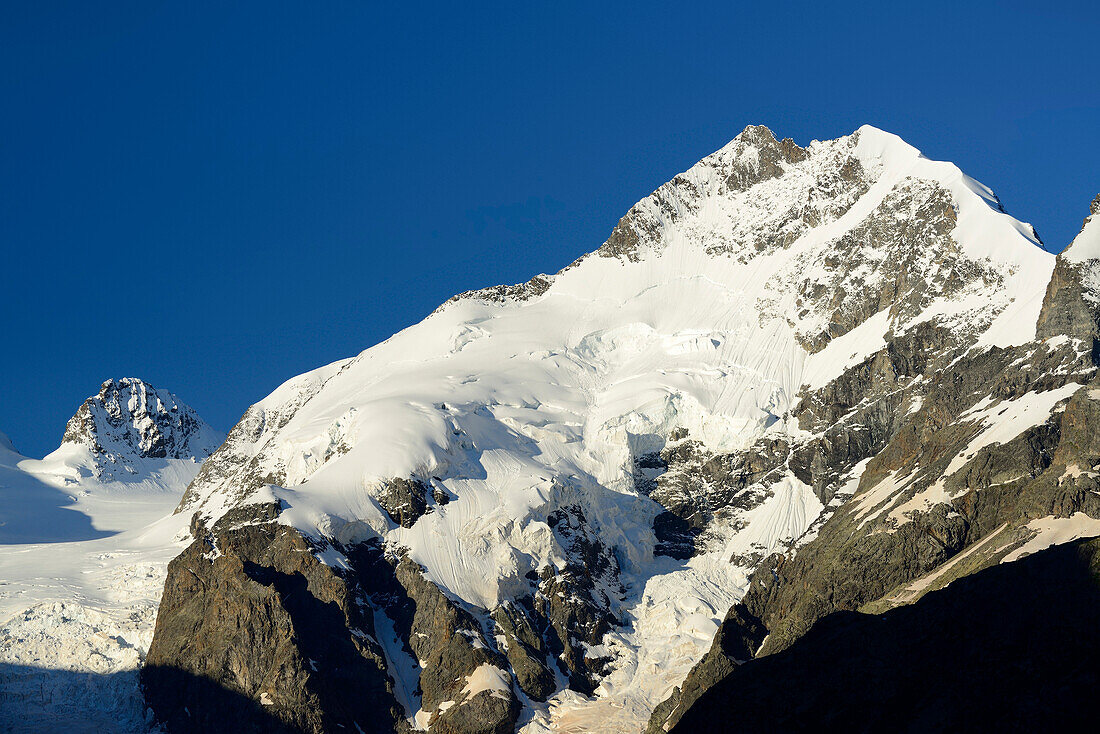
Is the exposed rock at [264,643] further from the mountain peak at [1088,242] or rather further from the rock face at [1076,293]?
the mountain peak at [1088,242]

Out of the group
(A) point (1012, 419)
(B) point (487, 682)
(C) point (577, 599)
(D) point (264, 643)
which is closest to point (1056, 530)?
(A) point (1012, 419)

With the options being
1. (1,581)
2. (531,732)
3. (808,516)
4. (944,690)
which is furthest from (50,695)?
(944,690)

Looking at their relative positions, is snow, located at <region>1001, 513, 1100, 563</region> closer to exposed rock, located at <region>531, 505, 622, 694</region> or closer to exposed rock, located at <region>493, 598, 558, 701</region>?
exposed rock, located at <region>531, 505, 622, 694</region>

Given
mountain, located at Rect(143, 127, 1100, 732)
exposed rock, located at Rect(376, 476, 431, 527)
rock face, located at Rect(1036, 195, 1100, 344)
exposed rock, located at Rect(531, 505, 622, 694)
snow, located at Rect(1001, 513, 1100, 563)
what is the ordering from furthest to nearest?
exposed rock, located at Rect(376, 476, 431, 527) → rock face, located at Rect(1036, 195, 1100, 344) → exposed rock, located at Rect(531, 505, 622, 694) → mountain, located at Rect(143, 127, 1100, 732) → snow, located at Rect(1001, 513, 1100, 563)

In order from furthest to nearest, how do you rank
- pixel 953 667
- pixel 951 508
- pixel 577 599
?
pixel 577 599
pixel 951 508
pixel 953 667

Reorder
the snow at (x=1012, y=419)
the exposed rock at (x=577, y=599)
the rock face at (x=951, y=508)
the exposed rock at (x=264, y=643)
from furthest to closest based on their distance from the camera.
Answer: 1. the exposed rock at (x=577, y=599)
2. the snow at (x=1012, y=419)
3. the exposed rock at (x=264, y=643)
4. the rock face at (x=951, y=508)

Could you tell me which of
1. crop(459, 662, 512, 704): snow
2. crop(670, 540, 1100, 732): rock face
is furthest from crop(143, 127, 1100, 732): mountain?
crop(670, 540, 1100, 732): rock face

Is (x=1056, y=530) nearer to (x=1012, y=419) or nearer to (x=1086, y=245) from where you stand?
(x=1012, y=419)

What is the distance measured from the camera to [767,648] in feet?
536

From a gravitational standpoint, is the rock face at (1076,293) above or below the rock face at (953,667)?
above

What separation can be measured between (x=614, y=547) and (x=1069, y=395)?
6626 cm

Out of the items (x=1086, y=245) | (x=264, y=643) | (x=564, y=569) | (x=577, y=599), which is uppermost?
(x=1086, y=245)

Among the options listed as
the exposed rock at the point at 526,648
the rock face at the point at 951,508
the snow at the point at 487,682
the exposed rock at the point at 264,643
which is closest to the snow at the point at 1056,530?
the rock face at the point at 951,508

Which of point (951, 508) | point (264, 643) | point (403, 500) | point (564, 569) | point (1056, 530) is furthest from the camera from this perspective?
point (403, 500)
